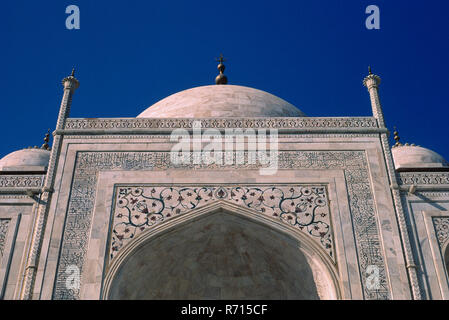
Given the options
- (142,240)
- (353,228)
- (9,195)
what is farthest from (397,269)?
(9,195)

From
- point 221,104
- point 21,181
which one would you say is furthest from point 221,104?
point 21,181

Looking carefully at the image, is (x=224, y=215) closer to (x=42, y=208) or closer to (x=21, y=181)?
(x=42, y=208)

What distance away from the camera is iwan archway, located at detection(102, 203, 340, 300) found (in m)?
6.74

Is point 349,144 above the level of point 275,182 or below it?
above

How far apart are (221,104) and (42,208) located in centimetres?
318

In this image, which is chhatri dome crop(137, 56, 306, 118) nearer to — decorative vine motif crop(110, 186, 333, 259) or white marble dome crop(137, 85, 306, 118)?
white marble dome crop(137, 85, 306, 118)

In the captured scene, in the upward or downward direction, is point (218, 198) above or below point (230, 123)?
below

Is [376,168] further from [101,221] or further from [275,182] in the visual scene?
[101,221]

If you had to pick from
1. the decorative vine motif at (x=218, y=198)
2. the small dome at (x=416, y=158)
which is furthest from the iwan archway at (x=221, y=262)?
the small dome at (x=416, y=158)

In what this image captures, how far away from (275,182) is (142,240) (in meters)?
1.67

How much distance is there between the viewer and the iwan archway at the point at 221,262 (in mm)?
6742

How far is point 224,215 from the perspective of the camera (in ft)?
23.1
